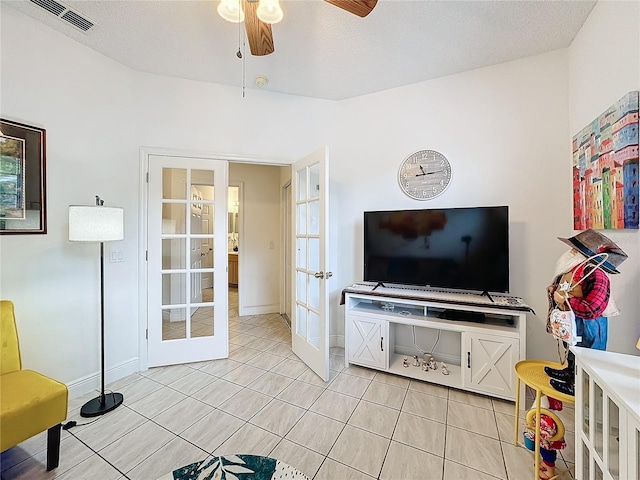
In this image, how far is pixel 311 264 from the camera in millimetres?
2781

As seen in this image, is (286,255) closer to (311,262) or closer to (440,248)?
(311,262)

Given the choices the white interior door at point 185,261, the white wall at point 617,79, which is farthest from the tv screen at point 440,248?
the white interior door at point 185,261

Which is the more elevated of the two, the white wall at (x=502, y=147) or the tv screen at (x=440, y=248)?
the white wall at (x=502, y=147)

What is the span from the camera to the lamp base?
2.01 m

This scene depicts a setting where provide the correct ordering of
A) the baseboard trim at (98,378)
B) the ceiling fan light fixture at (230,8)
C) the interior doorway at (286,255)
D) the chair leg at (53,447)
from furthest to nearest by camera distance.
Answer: the interior doorway at (286,255)
the baseboard trim at (98,378)
the chair leg at (53,447)
the ceiling fan light fixture at (230,8)

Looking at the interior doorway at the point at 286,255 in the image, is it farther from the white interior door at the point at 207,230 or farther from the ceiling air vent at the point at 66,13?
the ceiling air vent at the point at 66,13

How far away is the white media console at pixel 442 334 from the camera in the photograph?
213cm

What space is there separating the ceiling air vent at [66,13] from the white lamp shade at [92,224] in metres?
1.35

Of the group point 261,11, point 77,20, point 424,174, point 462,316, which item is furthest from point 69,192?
point 462,316

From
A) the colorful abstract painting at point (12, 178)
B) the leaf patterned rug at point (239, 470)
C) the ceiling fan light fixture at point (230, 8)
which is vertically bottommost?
Result: the leaf patterned rug at point (239, 470)

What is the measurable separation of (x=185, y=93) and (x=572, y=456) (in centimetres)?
415

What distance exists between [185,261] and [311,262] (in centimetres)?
128

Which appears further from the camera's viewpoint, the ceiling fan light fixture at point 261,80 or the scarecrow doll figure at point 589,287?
the ceiling fan light fixture at point 261,80

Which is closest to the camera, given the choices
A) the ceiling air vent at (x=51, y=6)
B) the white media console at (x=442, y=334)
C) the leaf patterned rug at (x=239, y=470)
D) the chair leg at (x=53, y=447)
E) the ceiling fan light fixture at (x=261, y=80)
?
the leaf patterned rug at (x=239, y=470)
